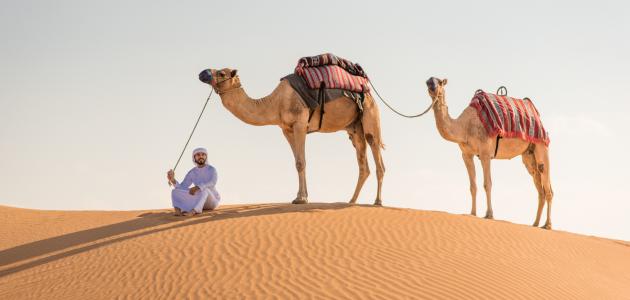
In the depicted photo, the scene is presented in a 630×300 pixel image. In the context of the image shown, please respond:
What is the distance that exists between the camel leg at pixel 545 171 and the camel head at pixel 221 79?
23.9ft

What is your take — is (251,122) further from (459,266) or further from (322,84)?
(459,266)

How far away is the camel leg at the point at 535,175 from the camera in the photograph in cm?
1820

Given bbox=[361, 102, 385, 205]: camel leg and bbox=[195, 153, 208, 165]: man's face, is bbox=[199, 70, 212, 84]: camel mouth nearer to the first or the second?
bbox=[195, 153, 208, 165]: man's face

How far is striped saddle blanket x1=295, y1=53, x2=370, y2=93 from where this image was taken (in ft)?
51.1

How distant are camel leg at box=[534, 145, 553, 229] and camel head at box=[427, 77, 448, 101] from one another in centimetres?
312

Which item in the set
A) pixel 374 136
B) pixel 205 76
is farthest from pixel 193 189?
pixel 374 136

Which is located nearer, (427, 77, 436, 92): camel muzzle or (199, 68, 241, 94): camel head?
(199, 68, 241, 94): camel head

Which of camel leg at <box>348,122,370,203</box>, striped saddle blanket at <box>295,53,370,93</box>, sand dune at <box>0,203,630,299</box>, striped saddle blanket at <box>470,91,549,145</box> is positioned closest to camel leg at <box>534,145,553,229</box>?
striped saddle blanket at <box>470,91,549,145</box>

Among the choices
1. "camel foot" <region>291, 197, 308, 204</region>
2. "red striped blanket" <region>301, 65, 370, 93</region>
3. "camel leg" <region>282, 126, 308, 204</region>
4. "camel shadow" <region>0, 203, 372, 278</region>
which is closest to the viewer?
"camel shadow" <region>0, 203, 372, 278</region>

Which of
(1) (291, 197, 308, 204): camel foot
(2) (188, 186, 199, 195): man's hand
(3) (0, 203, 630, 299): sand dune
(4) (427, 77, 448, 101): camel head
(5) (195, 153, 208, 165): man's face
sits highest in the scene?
(4) (427, 77, 448, 101): camel head

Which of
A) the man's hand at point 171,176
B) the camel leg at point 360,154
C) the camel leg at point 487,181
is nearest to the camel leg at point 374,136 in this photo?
the camel leg at point 360,154

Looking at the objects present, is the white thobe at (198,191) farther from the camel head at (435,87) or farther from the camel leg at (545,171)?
the camel leg at (545,171)

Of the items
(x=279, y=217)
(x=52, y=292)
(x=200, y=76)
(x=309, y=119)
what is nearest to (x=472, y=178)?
(x=309, y=119)

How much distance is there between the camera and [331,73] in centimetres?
1585
